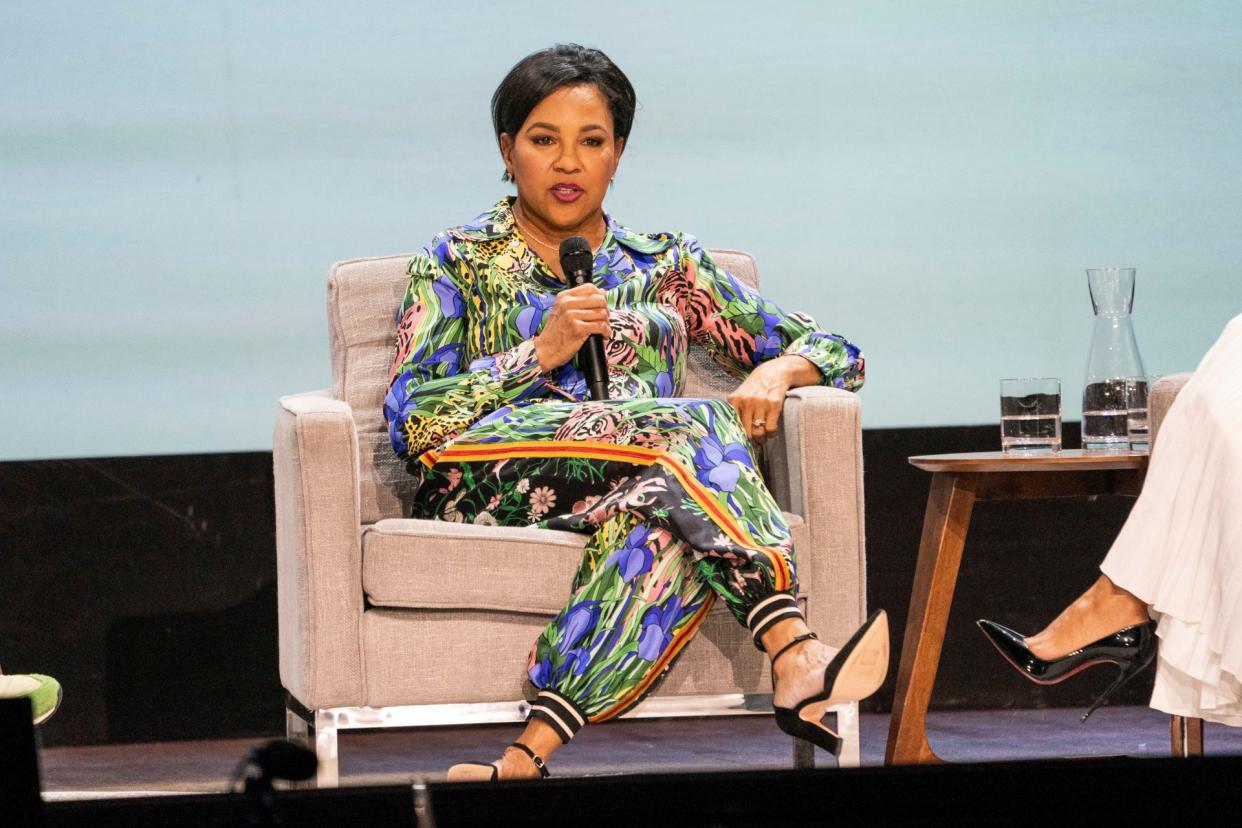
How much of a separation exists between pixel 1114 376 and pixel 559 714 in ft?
3.70

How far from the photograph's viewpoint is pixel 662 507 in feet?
7.32

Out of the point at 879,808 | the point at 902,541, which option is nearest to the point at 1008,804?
the point at 879,808

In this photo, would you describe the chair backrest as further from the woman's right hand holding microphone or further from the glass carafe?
the glass carafe

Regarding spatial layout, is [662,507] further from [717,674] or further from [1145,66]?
[1145,66]

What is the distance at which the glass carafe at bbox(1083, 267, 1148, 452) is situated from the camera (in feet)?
8.74

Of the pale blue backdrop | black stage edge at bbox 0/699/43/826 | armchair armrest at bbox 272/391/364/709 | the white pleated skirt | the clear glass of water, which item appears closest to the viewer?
black stage edge at bbox 0/699/43/826

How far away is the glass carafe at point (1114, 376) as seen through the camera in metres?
2.66

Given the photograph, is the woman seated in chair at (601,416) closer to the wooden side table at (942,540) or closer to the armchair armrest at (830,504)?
the armchair armrest at (830,504)

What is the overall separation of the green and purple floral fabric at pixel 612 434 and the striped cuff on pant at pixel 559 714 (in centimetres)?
2

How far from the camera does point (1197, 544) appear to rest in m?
2.22

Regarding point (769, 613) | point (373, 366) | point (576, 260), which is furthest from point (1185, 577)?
point (373, 366)

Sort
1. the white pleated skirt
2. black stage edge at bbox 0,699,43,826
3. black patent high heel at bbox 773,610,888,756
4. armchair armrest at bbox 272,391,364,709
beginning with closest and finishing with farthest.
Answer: black stage edge at bbox 0,699,43,826 → black patent high heel at bbox 773,610,888,756 → the white pleated skirt → armchair armrest at bbox 272,391,364,709

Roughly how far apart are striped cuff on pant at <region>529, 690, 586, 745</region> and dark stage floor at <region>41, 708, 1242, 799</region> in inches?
21.2

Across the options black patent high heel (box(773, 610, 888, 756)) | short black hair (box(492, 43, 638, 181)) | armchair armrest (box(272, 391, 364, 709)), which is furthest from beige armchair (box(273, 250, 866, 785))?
short black hair (box(492, 43, 638, 181))
